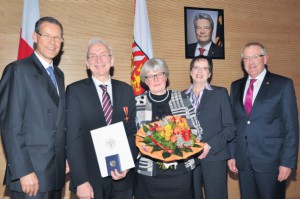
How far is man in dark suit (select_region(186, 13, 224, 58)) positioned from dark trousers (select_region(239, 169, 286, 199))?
1.80 metres

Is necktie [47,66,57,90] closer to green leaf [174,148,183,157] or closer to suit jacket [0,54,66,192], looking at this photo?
suit jacket [0,54,66,192]

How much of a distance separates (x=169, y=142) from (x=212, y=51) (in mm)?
2339

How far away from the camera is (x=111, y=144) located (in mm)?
2139

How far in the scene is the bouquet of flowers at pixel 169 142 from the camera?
209cm

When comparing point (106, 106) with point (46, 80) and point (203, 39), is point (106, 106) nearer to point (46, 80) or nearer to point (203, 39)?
point (46, 80)

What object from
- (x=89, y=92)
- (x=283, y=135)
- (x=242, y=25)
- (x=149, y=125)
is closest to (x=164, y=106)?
(x=149, y=125)

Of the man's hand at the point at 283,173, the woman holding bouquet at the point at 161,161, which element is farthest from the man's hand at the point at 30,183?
the man's hand at the point at 283,173

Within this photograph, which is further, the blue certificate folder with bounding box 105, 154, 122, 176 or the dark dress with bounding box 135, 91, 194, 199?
the dark dress with bounding box 135, 91, 194, 199

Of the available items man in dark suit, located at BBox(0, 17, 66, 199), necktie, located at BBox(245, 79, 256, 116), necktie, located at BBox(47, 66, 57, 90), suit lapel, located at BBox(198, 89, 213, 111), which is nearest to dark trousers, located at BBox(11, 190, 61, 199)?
man in dark suit, located at BBox(0, 17, 66, 199)

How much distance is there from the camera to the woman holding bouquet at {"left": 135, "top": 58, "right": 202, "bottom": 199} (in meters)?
2.40

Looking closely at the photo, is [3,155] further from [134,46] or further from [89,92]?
[134,46]

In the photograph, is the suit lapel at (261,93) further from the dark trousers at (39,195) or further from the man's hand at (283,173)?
the dark trousers at (39,195)

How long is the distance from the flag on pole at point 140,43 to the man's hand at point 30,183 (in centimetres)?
168

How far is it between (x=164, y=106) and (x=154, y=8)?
6.03 ft
